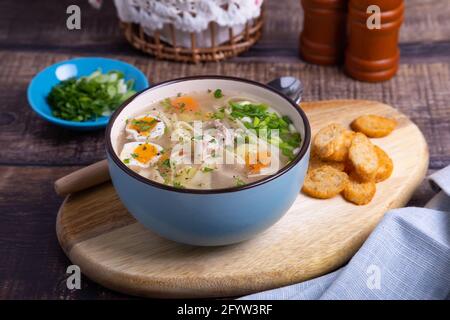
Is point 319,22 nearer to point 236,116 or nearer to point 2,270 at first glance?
point 236,116

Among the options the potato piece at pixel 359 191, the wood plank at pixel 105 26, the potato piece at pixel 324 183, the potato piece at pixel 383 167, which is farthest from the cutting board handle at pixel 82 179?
the wood plank at pixel 105 26

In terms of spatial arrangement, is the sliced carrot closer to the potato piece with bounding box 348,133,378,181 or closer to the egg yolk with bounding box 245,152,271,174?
the egg yolk with bounding box 245,152,271,174

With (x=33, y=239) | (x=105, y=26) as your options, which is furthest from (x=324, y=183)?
(x=105, y=26)

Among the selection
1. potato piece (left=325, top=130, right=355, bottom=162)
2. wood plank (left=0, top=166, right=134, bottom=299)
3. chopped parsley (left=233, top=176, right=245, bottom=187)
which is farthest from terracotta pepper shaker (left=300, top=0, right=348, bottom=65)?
chopped parsley (left=233, top=176, right=245, bottom=187)

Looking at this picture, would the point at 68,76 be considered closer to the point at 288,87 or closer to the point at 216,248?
the point at 288,87

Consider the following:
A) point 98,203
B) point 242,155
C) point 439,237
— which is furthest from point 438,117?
point 98,203
